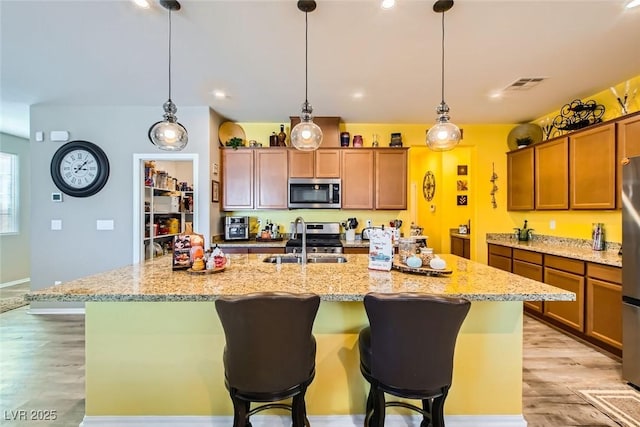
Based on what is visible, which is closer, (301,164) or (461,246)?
(301,164)

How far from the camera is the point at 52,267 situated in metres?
3.97

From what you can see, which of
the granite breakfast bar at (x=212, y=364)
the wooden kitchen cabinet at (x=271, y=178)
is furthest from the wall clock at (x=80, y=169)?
the granite breakfast bar at (x=212, y=364)

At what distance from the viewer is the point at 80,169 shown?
3.98 metres

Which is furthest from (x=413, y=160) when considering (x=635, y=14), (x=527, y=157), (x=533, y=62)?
(x=635, y=14)

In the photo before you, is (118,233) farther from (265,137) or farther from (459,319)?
(459,319)

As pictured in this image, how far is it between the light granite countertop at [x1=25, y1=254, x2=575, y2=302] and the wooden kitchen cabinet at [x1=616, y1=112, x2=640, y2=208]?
2.06m

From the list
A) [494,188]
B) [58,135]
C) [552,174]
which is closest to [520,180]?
[494,188]

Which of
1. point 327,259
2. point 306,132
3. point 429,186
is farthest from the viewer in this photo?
point 429,186

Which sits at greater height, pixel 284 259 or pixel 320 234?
pixel 320 234

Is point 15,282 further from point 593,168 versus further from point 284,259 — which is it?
point 593,168

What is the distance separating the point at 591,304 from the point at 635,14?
2.45 m

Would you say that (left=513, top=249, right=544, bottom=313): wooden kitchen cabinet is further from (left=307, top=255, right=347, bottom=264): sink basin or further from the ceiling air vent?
(left=307, top=255, right=347, bottom=264): sink basin

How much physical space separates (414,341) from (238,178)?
3.62m

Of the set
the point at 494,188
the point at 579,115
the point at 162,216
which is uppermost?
the point at 579,115
